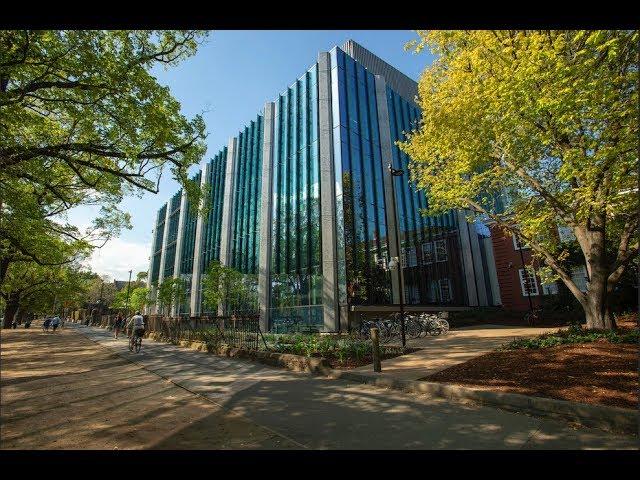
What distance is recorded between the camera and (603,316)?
11.0 metres

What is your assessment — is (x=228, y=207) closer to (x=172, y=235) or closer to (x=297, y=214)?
(x=297, y=214)

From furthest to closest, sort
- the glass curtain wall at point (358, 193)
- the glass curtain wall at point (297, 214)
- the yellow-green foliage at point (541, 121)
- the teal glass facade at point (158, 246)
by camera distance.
A: the teal glass facade at point (158, 246) → the glass curtain wall at point (297, 214) → the glass curtain wall at point (358, 193) → the yellow-green foliage at point (541, 121)

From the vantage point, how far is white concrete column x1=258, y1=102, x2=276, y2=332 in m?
24.9

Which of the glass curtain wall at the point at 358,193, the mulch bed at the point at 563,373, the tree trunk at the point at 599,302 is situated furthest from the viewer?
the glass curtain wall at the point at 358,193

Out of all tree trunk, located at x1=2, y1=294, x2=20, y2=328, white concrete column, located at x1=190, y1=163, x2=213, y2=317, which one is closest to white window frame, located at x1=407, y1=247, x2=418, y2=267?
white concrete column, located at x1=190, y1=163, x2=213, y2=317

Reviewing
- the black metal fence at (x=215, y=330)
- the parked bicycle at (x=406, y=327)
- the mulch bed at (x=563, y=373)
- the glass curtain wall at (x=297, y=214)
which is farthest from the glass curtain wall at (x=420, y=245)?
the mulch bed at (x=563, y=373)

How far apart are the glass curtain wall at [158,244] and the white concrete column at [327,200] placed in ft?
129

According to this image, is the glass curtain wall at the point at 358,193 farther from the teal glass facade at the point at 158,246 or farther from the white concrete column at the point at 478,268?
the teal glass facade at the point at 158,246

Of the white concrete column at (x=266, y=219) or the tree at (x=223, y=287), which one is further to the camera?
the white concrete column at (x=266, y=219)

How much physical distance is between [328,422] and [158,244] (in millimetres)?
57519

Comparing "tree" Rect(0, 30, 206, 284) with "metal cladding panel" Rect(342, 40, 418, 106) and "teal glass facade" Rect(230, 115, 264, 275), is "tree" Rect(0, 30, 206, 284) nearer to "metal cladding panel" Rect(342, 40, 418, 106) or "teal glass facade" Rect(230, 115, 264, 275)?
"teal glass facade" Rect(230, 115, 264, 275)

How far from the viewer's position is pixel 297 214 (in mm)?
24312

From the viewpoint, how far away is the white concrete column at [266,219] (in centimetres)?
2491
